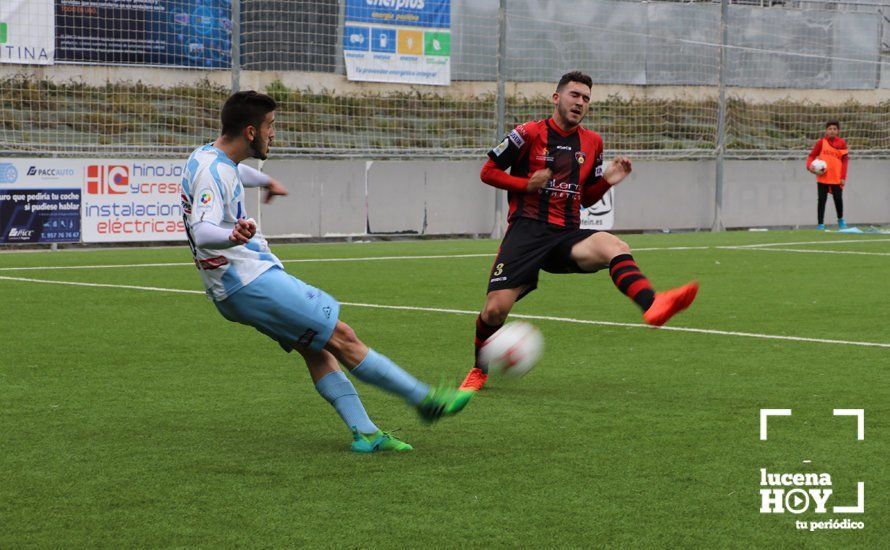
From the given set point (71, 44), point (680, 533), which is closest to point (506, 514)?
point (680, 533)

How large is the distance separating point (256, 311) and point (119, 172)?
46.9 feet

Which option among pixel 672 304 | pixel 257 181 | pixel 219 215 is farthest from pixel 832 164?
pixel 219 215

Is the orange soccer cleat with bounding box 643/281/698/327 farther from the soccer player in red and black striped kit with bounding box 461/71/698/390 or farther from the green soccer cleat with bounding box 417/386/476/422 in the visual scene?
the green soccer cleat with bounding box 417/386/476/422

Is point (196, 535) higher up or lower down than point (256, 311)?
lower down

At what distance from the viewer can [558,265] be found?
8531mm

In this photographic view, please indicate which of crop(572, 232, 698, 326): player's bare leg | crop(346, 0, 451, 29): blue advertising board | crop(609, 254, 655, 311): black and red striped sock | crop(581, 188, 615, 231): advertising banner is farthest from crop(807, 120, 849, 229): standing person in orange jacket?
crop(609, 254, 655, 311): black and red striped sock

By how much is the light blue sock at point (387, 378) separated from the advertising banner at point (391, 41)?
17.0 metres

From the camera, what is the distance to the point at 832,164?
2531cm

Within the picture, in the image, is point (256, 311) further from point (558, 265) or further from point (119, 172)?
point (119, 172)

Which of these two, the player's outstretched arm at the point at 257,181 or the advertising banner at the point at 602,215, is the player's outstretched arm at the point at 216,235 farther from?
the advertising banner at the point at 602,215

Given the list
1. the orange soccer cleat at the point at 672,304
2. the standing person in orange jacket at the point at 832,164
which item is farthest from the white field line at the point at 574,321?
the standing person in orange jacket at the point at 832,164

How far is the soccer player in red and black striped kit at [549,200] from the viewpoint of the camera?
8.32 m

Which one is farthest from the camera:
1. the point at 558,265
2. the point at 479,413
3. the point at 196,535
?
the point at 558,265

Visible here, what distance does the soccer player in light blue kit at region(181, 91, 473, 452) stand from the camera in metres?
5.92
